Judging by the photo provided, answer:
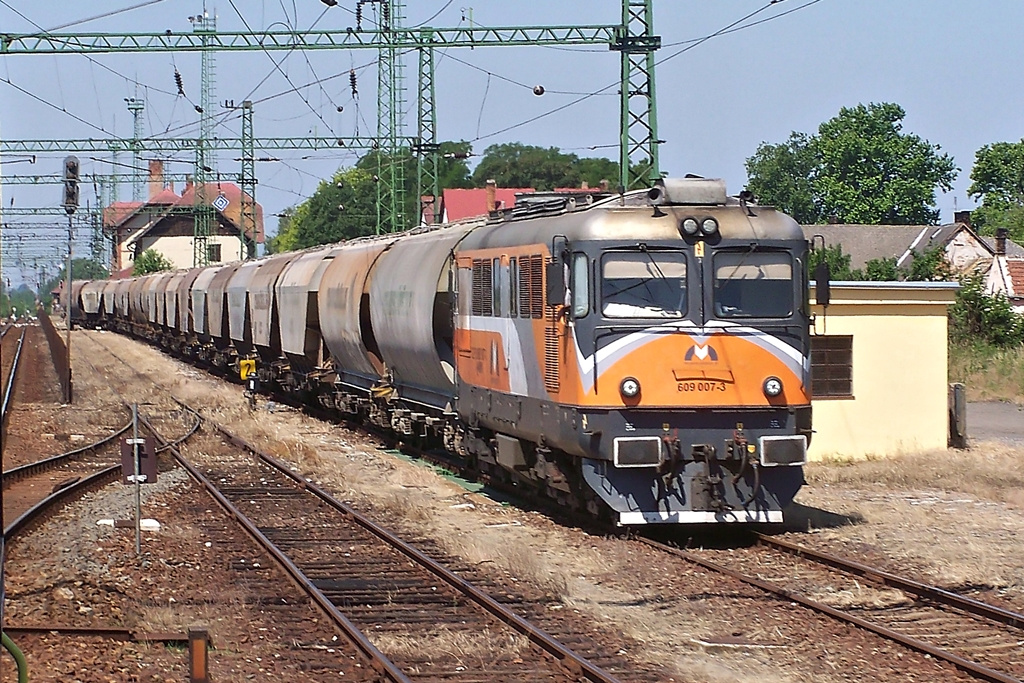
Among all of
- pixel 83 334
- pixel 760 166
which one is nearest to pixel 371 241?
pixel 83 334

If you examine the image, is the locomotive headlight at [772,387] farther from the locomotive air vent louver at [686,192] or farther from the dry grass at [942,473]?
the dry grass at [942,473]

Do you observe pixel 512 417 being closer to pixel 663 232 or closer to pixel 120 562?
pixel 663 232

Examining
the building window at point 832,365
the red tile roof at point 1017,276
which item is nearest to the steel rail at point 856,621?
the building window at point 832,365

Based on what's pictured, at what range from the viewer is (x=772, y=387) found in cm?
1265

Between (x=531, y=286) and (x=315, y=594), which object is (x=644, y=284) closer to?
(x=531, y=286)

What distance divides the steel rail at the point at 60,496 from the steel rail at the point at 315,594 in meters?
1.39

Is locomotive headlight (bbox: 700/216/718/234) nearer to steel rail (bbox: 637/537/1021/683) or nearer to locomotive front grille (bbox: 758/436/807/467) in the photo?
locomotive front grille (bbox: 758/436/807/467)

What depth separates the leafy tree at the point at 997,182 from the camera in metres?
96.8

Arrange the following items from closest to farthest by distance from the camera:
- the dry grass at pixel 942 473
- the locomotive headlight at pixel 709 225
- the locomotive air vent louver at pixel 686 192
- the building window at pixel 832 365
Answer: the locomotive headlight at pixel 709 225 → the locomotive air vent louver at pixel 686 192 → the dry grass at pixel 942 473 → the building window at pixel 832 365

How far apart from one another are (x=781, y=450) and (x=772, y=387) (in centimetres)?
58

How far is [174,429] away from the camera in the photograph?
→ 25781 mm

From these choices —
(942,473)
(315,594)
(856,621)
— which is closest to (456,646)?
(315,594)

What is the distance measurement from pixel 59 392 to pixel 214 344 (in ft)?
20.5

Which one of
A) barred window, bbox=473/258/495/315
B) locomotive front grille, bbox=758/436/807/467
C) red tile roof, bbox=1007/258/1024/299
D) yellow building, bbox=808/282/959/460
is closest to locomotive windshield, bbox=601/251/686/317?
locomotive front grille, bbox=758/436/807/467
